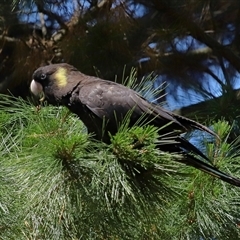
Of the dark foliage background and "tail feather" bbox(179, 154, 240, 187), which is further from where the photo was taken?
"tail feather" bbox(179, 154, 240, 187)

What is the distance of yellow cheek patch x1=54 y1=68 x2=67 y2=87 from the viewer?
62.0 inches

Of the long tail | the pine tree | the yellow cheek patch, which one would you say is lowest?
the pine tree

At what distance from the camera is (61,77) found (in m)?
1.59

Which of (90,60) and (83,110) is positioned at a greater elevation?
(90,60)

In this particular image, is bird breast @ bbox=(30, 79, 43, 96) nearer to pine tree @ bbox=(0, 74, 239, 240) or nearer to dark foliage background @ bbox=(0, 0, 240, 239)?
dark foliage background @ bbox=(0, 0, 240, 239)

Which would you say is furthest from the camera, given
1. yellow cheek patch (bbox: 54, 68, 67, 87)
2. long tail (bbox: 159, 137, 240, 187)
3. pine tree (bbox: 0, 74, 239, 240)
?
yellow cheek patch (bbox: 54, 68, 67, 87)

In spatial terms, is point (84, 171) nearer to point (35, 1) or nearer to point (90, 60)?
point (35, 1)

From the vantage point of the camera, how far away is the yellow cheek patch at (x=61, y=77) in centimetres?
158

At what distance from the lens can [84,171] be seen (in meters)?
1.26

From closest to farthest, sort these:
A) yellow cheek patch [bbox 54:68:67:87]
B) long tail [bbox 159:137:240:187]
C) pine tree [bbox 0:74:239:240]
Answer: pine tree [bbox 0:74:239:240] < long tail [bbox 159:137:240:187] < yellow cheek patch [bbox 54:68:67:87]

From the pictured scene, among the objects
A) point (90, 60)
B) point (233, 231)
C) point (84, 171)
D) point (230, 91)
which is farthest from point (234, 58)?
point (84, 171)

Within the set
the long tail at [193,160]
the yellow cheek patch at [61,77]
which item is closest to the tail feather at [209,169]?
the long tail at [193,160]

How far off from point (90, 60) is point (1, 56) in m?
0.40

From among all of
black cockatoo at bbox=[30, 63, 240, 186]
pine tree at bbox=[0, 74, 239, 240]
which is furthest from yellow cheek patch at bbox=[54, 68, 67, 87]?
pine tree at bbox=[0, 74, 239, 240]
